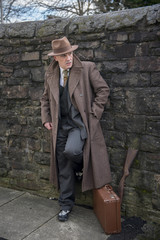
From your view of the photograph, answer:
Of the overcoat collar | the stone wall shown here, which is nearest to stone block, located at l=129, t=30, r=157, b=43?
the stone wall

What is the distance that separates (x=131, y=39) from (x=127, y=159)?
1.34 m

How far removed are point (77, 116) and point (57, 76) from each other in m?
0.53

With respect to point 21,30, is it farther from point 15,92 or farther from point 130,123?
point 130,123

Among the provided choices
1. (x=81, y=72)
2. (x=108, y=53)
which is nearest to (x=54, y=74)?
(x=81, y=72)

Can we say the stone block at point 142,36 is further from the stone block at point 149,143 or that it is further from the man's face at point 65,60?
the stone block at point 149,143

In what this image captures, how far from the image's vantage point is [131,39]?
10.5ft

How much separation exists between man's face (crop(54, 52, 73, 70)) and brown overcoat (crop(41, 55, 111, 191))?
0.06 m

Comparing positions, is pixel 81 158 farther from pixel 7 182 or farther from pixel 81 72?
pixel 7 182

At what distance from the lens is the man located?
3.27 metres

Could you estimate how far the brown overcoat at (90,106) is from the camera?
3.29 metres

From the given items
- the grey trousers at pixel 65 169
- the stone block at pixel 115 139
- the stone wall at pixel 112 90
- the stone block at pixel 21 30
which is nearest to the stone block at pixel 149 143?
the stone wall at pixel 112 90

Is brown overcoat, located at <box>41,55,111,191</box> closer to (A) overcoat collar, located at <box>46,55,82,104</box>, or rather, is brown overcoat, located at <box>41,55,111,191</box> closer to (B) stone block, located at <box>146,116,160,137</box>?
(A) overcoat collar, located at <box>46,55,82,104</box>

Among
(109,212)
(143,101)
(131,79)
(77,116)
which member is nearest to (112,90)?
(131,79)

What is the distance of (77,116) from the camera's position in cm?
335
